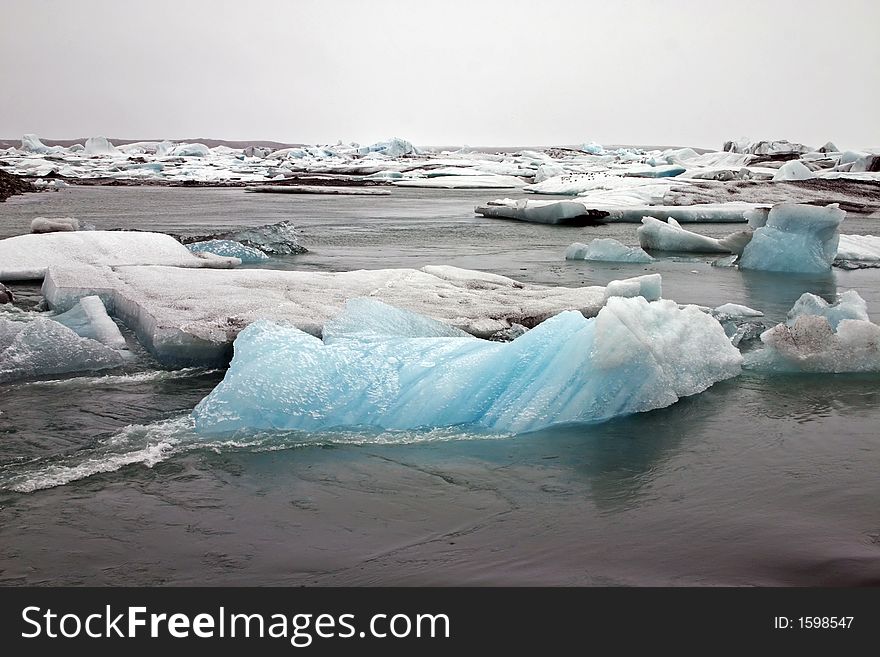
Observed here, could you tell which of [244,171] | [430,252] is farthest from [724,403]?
[244,171]

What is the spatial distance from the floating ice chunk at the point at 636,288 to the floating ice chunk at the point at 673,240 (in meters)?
5.56

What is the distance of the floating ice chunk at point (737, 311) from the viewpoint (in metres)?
7.24

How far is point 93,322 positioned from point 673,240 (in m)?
8.49

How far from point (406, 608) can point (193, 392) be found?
2.80 meters

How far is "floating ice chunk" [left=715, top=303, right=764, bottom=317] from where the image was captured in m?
7.24

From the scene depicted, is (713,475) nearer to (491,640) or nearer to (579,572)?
(579,572)

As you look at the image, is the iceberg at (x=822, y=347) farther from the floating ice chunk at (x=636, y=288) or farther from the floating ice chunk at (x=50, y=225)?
the floating ice chunk at (x=50, y=225)

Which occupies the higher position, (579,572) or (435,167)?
(435,167)

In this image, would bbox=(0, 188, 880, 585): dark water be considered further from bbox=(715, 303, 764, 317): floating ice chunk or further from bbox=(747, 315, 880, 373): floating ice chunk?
bbox=(715, 303, 764, 317): floating ice chunk

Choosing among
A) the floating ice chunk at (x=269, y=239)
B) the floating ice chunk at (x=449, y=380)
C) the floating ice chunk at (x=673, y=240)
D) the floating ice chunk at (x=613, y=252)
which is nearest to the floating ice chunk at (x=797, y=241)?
the floating ice chunk at (x=613, y=252)

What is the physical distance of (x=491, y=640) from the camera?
245 cm

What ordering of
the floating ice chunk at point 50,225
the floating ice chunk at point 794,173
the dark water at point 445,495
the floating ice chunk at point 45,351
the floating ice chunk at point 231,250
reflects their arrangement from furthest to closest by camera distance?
the floating ice chunk at point 794,173
the floating ice chunk at point 50,225
the floating ice chunk at point 231,250
the floating ice chunk at point 45,351
the dark water at point 445,495

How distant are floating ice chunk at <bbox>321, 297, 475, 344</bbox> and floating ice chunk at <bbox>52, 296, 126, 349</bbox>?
4.67 ft

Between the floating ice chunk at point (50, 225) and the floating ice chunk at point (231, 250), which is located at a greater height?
the floating ice chunk at point (50, 225)
